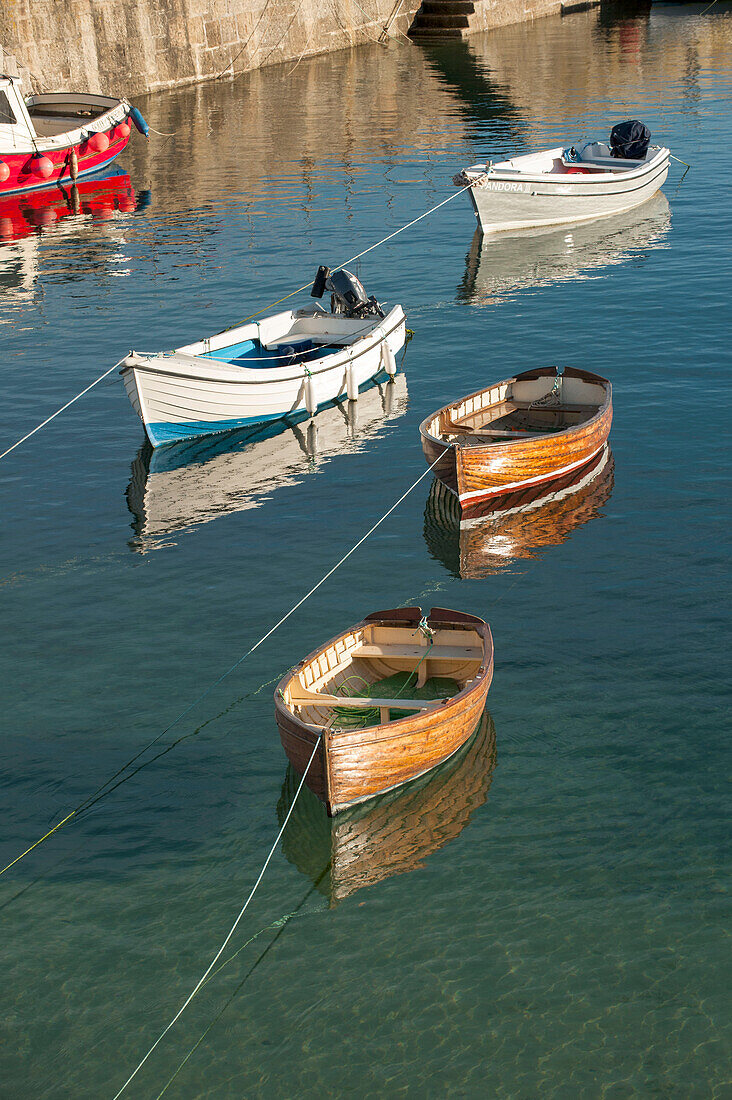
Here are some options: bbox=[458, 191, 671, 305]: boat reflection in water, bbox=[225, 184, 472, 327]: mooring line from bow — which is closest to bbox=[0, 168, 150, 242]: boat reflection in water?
bbox=[225, 184, 472, 327]: mooring line from bow

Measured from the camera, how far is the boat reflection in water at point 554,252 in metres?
29.5

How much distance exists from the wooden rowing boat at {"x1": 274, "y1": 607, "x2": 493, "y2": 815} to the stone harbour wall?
37.3 metres

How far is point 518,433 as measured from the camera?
61.2ft

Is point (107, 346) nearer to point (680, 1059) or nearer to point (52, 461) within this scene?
point (52, 461)

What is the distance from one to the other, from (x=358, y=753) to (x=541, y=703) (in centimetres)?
289

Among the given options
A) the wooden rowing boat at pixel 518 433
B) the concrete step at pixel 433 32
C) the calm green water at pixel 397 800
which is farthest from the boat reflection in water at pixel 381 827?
the concrete step at pixel 433 32

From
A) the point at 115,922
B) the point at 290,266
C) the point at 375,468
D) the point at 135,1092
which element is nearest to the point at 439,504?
the point at 375,468

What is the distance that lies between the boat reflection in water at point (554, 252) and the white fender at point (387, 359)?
221 inches

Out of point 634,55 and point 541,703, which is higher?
point 634,55

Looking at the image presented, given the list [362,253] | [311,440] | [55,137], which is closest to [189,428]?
[311,440]

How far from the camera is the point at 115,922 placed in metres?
10.4

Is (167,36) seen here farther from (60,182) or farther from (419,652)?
(419,652)

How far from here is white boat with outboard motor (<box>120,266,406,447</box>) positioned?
19.8 m

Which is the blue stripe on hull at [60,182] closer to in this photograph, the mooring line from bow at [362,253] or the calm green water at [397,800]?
the calm green water at [397,800]
